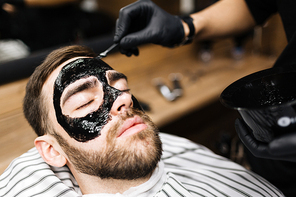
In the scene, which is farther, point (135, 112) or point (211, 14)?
point (211, 14)

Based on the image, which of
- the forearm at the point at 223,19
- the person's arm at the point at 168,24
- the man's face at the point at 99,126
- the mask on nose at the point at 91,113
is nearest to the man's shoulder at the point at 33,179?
the man's face at the point at 99,126

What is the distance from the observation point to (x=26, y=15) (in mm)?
1767

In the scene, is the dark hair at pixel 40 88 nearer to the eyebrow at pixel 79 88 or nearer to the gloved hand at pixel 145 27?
the eyebrow at pixel 79 88

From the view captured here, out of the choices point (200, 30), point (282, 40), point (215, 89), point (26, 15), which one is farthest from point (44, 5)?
point (282, 40)

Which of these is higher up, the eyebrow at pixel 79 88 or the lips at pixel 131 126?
the eyebrow at pixel 79 88

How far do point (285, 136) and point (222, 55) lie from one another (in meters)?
2.18

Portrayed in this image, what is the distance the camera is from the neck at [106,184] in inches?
37.9

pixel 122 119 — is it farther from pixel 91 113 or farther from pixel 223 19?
pixel 223 19

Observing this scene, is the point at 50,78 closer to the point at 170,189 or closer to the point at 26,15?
the point at 170,189

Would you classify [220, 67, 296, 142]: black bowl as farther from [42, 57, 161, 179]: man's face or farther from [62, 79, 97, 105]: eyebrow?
[62, 79, 97, 105]: eyebrow

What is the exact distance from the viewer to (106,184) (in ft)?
3.20

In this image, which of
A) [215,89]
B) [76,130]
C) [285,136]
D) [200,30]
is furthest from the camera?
[215,89]

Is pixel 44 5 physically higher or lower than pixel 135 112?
higher

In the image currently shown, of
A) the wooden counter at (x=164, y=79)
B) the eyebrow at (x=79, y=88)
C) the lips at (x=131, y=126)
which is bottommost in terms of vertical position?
the wooden counter at (x=164, y=79)
